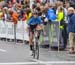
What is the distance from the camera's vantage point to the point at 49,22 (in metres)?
21.6

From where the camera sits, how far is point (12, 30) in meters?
26.5

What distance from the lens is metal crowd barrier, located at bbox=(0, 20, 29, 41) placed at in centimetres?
2497

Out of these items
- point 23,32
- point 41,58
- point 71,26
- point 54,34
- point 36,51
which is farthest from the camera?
point 23,32

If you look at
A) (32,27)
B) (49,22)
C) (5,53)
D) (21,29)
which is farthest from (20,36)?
(32,27)

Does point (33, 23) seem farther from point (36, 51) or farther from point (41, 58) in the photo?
point (41, 58)

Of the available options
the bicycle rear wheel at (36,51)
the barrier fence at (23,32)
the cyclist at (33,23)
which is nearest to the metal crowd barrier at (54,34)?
the barrier fence at (23,32)

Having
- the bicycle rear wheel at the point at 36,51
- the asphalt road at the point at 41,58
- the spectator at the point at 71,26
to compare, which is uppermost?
the spectator at the point at 71,26

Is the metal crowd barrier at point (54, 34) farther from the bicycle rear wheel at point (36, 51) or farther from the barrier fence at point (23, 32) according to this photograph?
the bicycle rear wheel at point (36, 51)

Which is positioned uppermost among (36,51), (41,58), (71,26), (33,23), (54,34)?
(33,23)

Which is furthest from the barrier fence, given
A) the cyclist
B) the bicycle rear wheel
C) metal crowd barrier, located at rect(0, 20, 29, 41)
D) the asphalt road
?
the bicycle rear wheel

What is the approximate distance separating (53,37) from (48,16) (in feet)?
A: 3.70

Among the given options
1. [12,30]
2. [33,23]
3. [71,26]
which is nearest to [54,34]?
[71,26]

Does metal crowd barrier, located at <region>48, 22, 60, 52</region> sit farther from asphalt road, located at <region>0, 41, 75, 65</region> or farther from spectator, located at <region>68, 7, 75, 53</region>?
spectator, located at <region>68, 7, 75, 53</region>

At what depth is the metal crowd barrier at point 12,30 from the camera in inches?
983
